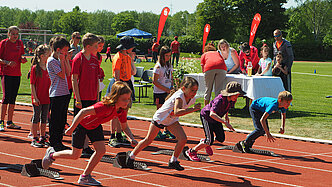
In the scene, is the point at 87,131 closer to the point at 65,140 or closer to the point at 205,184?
the point at 205,184

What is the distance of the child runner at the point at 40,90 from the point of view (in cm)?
883

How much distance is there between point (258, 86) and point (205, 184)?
703 centimetres

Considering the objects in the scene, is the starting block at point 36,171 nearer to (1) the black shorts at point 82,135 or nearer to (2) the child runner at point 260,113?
(1) the black shorts at point 82,135

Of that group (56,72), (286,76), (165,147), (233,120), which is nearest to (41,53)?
(56,72)

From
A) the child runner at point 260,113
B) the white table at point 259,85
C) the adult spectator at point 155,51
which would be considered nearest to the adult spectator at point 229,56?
the white table at point 259,85

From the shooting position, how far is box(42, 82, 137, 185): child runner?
19.7 ft

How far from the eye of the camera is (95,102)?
26.8 ft

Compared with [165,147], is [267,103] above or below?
above

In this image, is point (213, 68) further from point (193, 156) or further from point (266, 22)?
point (266, 22)

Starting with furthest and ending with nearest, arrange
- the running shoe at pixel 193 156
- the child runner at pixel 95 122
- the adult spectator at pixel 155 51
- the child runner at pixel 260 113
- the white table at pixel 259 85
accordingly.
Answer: the adult spectator at pixel 155 51
the white table at pixel 259 85
the child runner at pixel 260 113
the running shoe at pixel 193 156
the child runner at pixel 95 122

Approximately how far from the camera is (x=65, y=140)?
9.53 metres

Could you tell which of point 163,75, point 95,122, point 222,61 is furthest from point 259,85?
point 95,122

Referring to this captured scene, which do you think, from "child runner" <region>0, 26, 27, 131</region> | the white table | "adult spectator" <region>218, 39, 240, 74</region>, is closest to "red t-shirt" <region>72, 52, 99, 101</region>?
"child runner" <region>0, 26, 27, 131</region>

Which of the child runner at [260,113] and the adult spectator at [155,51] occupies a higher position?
the adult spectator at [155,51]
